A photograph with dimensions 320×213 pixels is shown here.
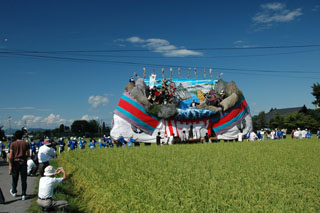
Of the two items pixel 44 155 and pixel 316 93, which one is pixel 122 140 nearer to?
pixel 44 155

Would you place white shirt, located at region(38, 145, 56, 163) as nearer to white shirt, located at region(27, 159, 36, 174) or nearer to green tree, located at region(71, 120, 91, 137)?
white shirt, located at region(27, 159, 36, 174)

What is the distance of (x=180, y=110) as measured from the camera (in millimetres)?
25719

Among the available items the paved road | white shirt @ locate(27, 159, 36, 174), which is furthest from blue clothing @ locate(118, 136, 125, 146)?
the paved road

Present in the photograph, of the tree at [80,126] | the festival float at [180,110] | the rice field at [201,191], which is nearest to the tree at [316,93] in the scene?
the festival float at [180,110]

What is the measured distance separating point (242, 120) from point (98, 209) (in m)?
23.8

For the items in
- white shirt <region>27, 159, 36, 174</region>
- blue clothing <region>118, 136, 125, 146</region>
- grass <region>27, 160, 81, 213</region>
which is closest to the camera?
grass <region>27, 160, 81, 213</region>

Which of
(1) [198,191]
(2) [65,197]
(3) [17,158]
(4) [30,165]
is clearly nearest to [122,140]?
(4) [30,165]

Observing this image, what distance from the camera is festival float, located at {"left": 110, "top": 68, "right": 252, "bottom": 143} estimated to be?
25.0 meters

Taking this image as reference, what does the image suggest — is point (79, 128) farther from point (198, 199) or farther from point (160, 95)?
point (198, 199)

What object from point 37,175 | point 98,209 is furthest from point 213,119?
point 98,209

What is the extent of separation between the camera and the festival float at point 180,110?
25000mm

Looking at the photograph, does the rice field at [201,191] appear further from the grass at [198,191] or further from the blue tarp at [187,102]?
the blue tarp at [187,102]

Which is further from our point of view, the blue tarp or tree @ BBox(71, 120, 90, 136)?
tree @ BBox(71, 120, 90, 136)

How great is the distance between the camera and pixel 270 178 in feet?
25.1
